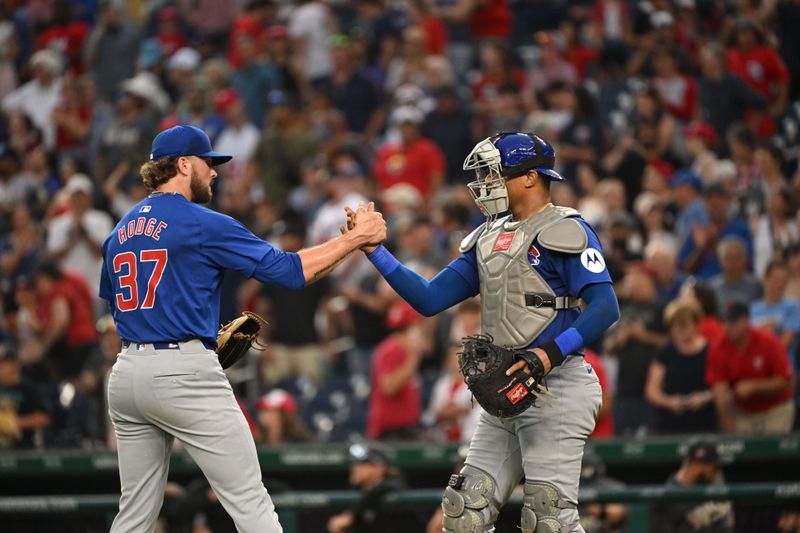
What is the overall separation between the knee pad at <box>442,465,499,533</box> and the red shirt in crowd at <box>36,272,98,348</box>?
6829 mm

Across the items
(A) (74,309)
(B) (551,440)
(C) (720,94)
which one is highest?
(B) (551,440)

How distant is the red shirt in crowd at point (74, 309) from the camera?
11805mm

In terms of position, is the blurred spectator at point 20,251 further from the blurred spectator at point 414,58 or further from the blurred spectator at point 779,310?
the blurred spectator at point 779,310

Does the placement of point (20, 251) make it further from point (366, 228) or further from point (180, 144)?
point (366, 228)

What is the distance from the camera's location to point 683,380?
9.56 metres

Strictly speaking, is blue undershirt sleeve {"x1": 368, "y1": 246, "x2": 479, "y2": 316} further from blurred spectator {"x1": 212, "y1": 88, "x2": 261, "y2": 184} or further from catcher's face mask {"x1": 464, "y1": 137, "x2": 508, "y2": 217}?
blurred spectator {"x1": 212, "y1": 88, "x2": 261, "y2": 184}

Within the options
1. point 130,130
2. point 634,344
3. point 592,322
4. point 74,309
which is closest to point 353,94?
point 130,130

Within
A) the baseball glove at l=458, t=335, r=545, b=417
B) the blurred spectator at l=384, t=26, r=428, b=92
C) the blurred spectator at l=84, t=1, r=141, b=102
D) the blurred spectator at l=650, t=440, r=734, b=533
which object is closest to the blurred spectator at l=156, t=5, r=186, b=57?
the blurred spectator at l=84, t=1, r=141, b=102

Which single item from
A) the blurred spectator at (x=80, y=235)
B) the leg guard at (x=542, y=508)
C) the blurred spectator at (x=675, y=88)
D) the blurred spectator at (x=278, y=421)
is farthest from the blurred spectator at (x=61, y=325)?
the leg guard at (x=542, y=508)

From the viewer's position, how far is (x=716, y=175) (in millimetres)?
11734

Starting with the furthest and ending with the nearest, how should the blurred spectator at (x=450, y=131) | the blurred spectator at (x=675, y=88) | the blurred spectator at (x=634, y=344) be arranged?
the blurred spectator at (x=450, y=131), the blurred spectator at (x=675, y=88), the blurred spectator at (x=634, y=344)

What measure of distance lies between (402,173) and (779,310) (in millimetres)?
4244

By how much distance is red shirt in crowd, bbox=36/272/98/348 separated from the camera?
11.8 meters

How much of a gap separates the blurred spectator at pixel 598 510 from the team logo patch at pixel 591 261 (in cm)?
285
